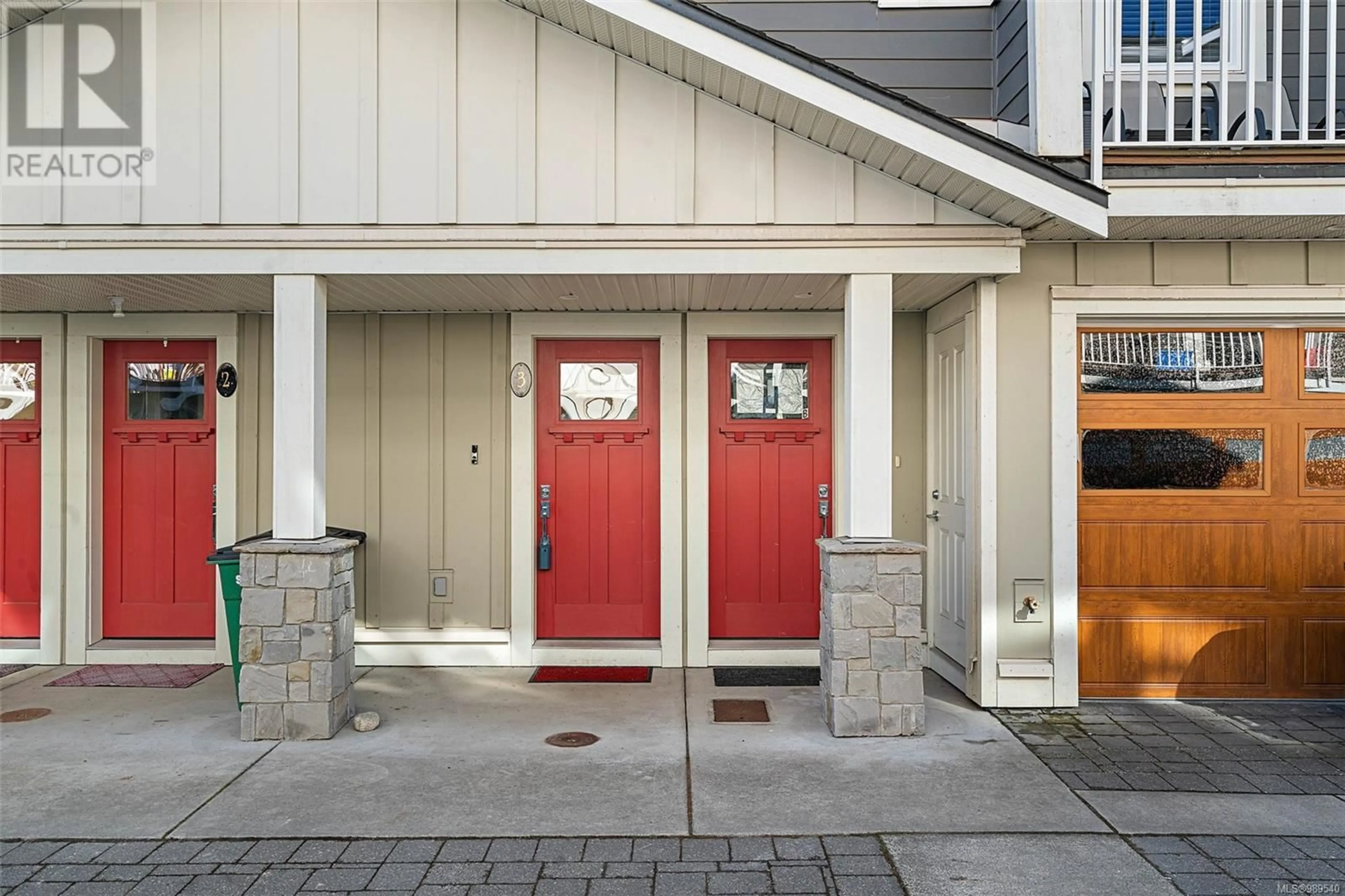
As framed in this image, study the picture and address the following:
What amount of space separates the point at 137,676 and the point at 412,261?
3363mm

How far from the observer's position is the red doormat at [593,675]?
586 cm

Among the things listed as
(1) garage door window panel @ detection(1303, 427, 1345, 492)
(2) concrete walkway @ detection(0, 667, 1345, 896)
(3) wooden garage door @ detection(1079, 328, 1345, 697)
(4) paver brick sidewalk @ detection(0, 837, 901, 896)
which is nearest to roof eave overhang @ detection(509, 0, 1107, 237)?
(3) wooden garage door @ detection(1079, 328, 1345, 697)

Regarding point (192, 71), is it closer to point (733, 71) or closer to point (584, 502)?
point (733, 71)

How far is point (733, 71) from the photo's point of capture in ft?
14.5

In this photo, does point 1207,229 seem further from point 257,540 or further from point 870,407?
point 257,540

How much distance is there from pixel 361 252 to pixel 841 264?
248cm

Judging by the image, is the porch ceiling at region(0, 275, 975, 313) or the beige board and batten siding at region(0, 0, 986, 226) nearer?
the beige board and batten siding at region(0, 0, 986, 226)

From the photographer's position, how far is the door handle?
6.30m

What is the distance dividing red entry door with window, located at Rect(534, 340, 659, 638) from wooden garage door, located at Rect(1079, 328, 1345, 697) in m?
2.72

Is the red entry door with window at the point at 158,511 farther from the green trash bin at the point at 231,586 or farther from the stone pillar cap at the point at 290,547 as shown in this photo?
the stone pillar cap at the point at 290,547

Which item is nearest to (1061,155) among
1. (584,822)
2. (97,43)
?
(584,822)

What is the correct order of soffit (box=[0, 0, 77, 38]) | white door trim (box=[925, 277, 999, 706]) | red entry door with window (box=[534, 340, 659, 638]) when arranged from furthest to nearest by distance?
red entry door with window (box=[534, 340, 659, 638]) → white door trim (box=[925, 277, 999, 706]) → soffit (box=[0, 0, 77, 38])

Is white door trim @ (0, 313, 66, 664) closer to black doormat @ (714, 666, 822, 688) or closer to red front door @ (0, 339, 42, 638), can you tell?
red front door @ (0, 339, 42, 638)

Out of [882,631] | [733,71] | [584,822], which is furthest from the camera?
[882,631]
